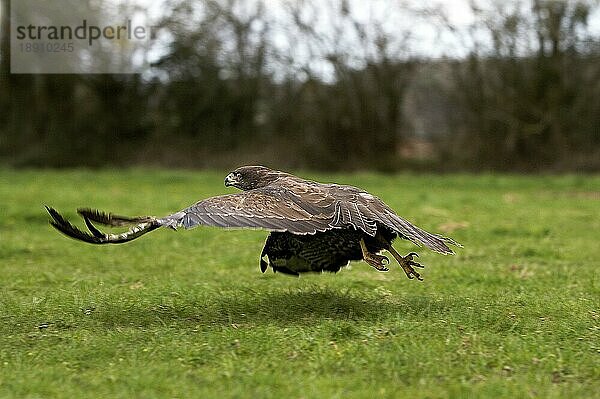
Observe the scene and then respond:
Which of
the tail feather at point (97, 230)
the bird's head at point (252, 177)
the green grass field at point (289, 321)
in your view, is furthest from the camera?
the bird's head at point (252, 177)

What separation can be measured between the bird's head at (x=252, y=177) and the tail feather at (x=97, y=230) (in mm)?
1204

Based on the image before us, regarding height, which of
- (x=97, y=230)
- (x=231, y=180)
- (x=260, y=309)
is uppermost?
(x=231, y=180)

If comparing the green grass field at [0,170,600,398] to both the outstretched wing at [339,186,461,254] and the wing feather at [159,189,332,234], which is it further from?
the wing feather at [159,189,332,234]

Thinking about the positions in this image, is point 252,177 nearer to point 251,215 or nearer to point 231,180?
point 231,180

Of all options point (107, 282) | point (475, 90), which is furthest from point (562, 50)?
point (107, 282)

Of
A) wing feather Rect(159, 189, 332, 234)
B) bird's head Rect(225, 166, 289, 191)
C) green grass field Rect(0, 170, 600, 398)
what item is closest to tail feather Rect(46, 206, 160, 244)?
wing feather Rect(159, 189, 332, 234)

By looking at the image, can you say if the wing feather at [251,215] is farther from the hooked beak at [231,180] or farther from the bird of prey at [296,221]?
the hooked beak at [231,180]

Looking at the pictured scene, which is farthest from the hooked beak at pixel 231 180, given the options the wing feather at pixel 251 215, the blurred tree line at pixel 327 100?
the blurred tree line at pixel 327 100

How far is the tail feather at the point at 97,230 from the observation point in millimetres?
4512

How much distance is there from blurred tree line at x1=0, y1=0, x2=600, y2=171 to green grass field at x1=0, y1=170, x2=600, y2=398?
10.9 m

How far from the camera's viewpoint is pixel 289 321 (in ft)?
16.5

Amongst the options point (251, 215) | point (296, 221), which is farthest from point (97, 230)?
point (296, 221)

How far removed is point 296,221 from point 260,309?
920mm

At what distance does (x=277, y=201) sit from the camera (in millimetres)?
4934
